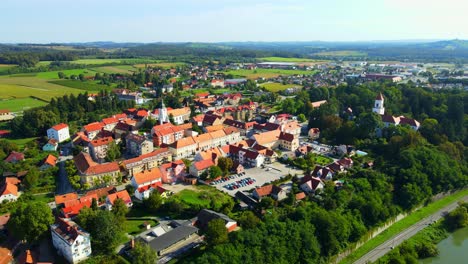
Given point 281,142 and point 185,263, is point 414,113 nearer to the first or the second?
point 281,142

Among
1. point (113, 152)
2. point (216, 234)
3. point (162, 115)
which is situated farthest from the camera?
point (162, 115)

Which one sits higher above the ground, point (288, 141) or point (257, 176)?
Result: point (288, 141)

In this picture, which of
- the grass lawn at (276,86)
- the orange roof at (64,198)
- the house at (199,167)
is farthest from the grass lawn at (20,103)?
the grass lawn at (276,86)

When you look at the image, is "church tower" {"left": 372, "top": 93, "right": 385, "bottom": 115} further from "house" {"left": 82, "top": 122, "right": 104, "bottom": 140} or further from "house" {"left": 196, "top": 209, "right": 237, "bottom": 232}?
"house" {"left": 82, "top": 122, "right": 104, "bottom": 140}

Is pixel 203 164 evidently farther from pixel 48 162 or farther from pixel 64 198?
pixel 48 162

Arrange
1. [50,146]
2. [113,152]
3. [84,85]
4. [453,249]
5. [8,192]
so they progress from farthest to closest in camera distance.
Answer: [84,85]
[50,146]
[113,152]
[8,192]
[453,249]

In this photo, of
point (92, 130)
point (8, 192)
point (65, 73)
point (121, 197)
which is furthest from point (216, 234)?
point (65, 73)
